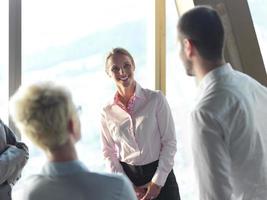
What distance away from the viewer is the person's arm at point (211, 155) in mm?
1782

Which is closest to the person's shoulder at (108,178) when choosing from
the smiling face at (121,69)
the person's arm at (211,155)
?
the person's arm at (211,155)

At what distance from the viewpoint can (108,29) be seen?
3.89 meters

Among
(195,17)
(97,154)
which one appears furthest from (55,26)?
(195,17)

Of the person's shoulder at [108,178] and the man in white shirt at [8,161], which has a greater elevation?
the man in white shirt at [8,161]

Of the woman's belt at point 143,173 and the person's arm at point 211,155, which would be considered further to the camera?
the woman's belt at point 143,173

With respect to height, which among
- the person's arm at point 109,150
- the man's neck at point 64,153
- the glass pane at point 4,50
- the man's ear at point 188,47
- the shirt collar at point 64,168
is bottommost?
the shirt collar at point 64,168

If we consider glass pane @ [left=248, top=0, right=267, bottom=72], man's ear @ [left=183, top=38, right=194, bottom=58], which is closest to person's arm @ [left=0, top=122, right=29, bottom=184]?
man's ear @ [left=183, top=38, right=194, bottom=58]

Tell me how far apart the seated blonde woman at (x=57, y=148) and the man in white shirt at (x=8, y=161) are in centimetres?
73

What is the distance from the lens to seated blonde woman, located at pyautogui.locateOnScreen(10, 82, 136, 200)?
5.10 feet

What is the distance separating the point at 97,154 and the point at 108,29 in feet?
3.25

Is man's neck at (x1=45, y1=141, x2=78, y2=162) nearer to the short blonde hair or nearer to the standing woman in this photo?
the short blonde hair

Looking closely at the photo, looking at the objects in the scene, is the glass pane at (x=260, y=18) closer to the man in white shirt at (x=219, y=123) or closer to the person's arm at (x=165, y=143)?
the person's arm at (x=165, y=143)

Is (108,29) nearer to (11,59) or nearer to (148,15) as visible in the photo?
(148,15)

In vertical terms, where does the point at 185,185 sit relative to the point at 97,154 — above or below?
below
